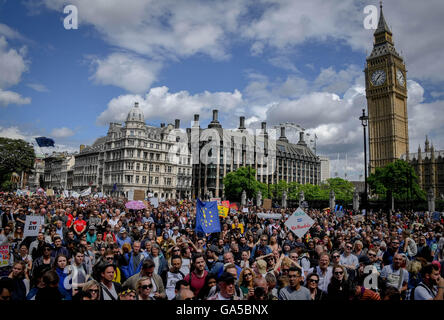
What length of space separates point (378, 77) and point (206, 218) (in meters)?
106

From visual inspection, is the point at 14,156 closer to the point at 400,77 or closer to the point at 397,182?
the point at 397,182

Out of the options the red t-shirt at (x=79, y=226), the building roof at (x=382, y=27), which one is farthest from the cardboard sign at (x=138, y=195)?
the building roof at (x=382, y=27)

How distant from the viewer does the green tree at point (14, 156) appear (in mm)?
44562

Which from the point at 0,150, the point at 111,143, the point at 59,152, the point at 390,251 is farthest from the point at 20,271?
the point at 59,152

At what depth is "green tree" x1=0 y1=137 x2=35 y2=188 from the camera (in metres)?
44.6

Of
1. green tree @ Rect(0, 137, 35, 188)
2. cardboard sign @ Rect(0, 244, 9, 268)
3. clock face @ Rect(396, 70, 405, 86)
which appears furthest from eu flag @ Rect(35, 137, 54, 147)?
clock face @ Rect(396, 70, 405, 86)

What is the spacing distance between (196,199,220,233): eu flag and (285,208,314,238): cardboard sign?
2.67 meters

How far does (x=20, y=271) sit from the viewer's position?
543 centimetres

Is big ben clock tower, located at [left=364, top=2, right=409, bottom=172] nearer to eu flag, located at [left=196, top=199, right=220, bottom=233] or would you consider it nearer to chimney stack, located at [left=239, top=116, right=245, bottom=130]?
chimney stack, located at [left=239, top=116, right=245, bottom=130]

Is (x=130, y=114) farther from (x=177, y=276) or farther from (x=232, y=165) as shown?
(x=177, y=276)

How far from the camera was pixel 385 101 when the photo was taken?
10025 centimetres

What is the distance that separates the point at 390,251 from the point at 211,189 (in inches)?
3294

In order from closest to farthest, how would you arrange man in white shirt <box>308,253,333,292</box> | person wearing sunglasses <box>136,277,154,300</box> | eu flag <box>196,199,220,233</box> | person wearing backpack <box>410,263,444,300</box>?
person wearing sunglasses <box>136,277,154,300</box>, person wearing backpack <box>410,263,444,300</box>, man in white shirt <box>308,253,333,292</box>, eu flag <box>196,199,220,233</box>

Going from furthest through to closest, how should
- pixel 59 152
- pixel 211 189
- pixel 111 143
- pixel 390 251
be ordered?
pixel 59 152, pixel 211 189, pixel 111 143, pixel 390 251
